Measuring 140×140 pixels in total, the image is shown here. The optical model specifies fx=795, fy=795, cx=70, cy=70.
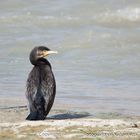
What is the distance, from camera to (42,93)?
1058cm

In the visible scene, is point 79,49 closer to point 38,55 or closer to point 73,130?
point 38,55

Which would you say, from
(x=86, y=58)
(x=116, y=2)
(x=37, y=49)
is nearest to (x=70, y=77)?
(x=86, y=58)

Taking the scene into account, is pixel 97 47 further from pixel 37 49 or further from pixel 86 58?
pixel 37 49

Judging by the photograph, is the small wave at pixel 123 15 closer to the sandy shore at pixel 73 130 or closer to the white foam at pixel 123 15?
the white foam at pixel 123 15

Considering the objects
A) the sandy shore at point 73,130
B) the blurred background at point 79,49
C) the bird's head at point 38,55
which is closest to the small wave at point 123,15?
the blurred background at point 79,49

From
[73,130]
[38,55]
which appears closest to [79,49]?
[38,55]

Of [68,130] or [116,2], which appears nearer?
[68,130]

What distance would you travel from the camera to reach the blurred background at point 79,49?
13.0 metres

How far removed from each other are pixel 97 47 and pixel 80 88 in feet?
15.4

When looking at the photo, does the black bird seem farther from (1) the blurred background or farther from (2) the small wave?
(2) the small wave

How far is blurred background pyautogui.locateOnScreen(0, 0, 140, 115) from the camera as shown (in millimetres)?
13000

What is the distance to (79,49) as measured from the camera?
59.8 ft

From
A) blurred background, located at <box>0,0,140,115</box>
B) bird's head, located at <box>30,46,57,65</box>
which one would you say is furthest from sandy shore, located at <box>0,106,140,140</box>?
blurred background, located at <box>0,0,140,115</box>

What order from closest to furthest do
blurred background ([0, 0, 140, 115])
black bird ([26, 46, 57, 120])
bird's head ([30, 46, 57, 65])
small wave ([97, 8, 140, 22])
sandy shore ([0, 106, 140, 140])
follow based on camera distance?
sandy shore ([0, 106, 140, 140]) < black bird ([26, 46, 57, 120]) < bird's head ([30, 46, 57, 65]) < blurred background ([0, 0, 140, 115]) < small wave ([97, 8, 140, 22])
